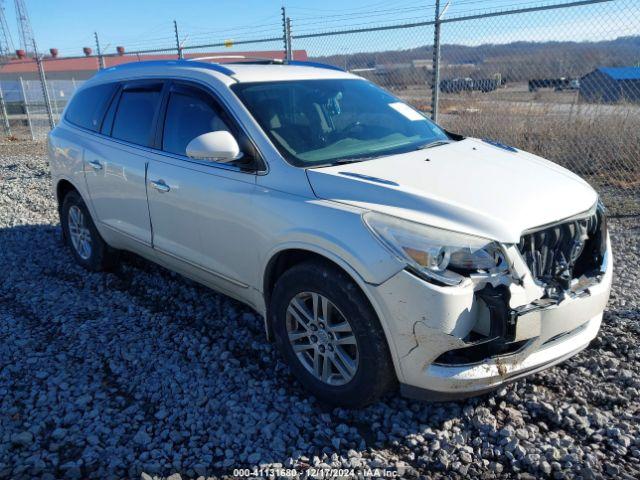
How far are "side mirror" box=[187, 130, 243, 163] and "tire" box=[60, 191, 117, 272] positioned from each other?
7.64ft

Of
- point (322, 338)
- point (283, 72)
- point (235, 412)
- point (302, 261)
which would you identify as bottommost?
point (235, 412)

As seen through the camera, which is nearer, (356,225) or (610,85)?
(356,225)

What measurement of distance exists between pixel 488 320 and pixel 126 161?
3046 mm

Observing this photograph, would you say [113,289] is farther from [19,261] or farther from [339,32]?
[339,32]

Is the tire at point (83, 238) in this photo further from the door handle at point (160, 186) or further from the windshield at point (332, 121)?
the windshield at point (332, 121)

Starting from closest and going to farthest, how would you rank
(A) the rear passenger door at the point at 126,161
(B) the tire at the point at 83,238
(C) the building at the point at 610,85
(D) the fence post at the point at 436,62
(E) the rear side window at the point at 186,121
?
(E) the rear side window at the point at 186,121, (A) the rear passenger door at the point at 126,161, (B) the tire at the point at 83,238, (D) the fence post at the point at 436,62, (C) the building at the point at 610,85

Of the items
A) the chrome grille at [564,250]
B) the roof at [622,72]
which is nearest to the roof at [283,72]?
the chrome grille at [564,250]

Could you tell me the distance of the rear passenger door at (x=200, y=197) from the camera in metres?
3.41

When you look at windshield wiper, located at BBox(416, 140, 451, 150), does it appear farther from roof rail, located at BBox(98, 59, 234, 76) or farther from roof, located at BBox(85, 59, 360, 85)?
roof rail, located at BBox(98, 59, 234, 76)

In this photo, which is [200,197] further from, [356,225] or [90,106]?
Result: [90,106]

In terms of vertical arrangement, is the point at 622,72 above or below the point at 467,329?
above

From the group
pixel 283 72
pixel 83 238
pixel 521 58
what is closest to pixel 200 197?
pixel 283 72

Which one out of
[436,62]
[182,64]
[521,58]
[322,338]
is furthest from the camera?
[521,58]

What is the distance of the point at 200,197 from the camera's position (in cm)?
363
